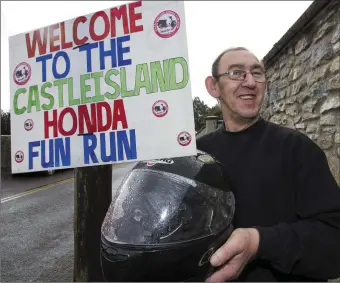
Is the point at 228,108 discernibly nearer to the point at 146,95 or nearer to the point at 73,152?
the point at 146,95

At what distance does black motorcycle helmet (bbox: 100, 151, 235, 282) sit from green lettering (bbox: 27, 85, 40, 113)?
1.73 ft

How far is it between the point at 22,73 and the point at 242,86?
37.0 inches

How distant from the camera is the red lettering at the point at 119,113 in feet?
4.25

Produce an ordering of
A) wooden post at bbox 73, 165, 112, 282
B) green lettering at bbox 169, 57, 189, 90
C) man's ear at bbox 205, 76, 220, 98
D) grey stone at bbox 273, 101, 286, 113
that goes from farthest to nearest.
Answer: grey stone at bbox 273, 101, 286, 113, wooden post at bbox 73, 165, 112, 282, man's ear at bbox 205, 76, 220, 98, green lettering at bbox 169, 57, 189, 90

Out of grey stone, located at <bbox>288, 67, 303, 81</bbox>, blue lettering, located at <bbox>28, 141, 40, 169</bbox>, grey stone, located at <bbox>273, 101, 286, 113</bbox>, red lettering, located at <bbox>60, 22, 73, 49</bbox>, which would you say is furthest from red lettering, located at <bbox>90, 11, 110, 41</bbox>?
grey stone, located at <bbox>273, 101, 286, 113</bbox>

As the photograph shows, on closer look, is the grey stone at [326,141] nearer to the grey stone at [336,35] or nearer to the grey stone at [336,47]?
the grey stone at [336,47]

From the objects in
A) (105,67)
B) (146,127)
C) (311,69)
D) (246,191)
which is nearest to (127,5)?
(105,67)

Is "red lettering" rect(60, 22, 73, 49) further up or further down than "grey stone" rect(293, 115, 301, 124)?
further up

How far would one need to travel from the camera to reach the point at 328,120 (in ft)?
11.8

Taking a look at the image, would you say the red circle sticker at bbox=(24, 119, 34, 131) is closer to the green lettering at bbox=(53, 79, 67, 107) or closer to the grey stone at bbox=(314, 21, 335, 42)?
the green lettering at bbox=(53, 79, 67, 107)

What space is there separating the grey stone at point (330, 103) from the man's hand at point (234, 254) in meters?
2.73

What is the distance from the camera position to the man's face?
144 cm

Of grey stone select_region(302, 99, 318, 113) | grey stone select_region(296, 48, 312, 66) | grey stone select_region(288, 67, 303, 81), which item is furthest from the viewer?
grey stone select_region(288, 67, 303, 81)

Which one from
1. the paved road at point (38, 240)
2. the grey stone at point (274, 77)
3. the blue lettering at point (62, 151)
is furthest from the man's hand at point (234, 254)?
the grey stone at point (274, 77)
